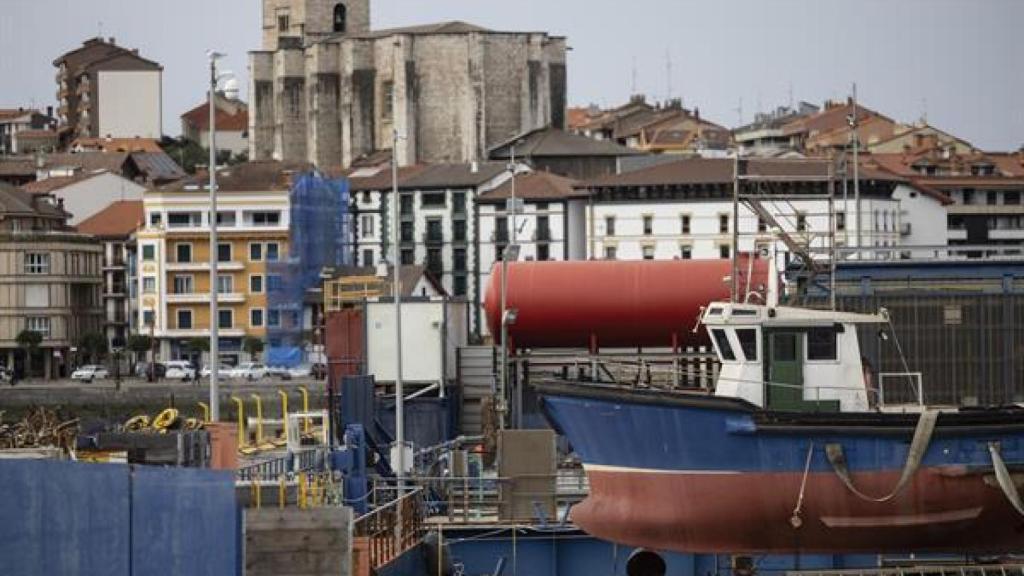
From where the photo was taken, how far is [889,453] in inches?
1379

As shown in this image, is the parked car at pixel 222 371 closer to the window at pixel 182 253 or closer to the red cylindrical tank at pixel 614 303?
the window at pixel 182 253

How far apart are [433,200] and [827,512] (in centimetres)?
9042

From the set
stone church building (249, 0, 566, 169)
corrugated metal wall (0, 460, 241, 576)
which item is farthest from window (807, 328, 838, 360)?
stone church building (249, 0, 566, 169)

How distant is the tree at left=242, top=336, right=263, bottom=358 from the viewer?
12619 centimetres

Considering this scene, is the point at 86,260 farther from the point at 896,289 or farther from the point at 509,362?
the point at 896,289

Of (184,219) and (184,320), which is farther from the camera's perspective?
(184,320)

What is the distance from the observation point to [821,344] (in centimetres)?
3622

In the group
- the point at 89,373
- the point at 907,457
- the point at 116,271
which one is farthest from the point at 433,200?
the point at 907,457

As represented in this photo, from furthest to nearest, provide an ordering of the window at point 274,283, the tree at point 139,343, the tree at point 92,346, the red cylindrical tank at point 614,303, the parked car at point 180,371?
the tree at point 92,346, the tree at point 139,343, the window at point 274,283, the parked car at point 180,371, the red cylindrical tank at point 614,303

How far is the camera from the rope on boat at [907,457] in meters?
34.8

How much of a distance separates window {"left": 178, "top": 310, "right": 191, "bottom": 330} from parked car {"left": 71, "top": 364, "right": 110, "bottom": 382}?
13.2ft

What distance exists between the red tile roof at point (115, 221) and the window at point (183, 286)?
11.3 metres

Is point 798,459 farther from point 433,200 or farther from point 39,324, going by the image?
point 39,324

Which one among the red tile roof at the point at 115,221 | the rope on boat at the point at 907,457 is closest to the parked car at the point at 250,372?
the red tile roof at the point at 115,221
